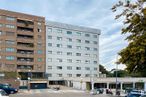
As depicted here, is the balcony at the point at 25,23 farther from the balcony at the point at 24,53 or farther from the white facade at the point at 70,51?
the balcony at the point at 24,53

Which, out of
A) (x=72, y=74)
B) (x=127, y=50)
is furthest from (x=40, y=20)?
(x=127, y=50)

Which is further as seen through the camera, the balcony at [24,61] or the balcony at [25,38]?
the balcony at [25,38]

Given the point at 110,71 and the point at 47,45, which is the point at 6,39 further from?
the point at 110,71

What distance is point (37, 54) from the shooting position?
10719 cm

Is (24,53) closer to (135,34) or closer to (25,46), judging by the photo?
(25,46)

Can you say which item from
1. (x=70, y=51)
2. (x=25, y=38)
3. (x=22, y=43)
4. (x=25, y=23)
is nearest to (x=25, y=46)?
(x=22, y=43)

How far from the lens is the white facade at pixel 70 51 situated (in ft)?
367

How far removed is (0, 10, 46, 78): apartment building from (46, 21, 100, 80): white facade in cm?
390

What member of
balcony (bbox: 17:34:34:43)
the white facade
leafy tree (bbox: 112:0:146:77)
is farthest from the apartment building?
leafy tree (bbox: 112:0:146:77)

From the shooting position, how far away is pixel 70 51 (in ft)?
385

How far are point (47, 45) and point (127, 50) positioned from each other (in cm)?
9432

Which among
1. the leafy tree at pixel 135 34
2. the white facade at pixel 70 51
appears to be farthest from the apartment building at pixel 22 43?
the leafy tree at pixel 135 34

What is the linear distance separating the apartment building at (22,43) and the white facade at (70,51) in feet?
12.8

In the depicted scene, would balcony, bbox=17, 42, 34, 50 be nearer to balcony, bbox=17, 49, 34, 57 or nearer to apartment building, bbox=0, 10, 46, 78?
apartment building, bbox=0, 10, 46, 78
